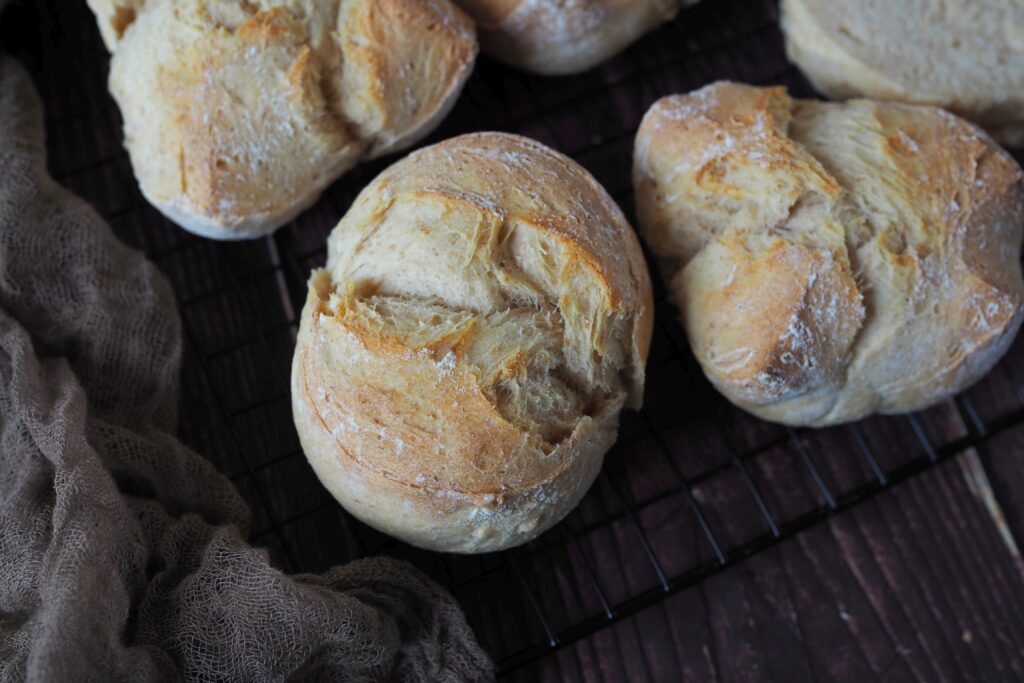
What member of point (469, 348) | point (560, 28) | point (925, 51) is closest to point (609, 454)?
point (469, 348)

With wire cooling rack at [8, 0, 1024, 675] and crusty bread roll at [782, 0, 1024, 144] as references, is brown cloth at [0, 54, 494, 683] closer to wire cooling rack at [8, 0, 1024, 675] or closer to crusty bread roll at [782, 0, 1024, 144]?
wire cooling rack at [8, 0, 1024, 675]

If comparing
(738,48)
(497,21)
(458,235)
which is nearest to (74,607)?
(458,235)

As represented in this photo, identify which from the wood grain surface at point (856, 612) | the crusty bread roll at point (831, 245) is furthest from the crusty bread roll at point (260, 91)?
the wood grain surface at point (856, 612)

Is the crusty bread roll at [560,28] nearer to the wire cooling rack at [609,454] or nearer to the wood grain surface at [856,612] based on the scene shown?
the wire cooling rack at [609,454]

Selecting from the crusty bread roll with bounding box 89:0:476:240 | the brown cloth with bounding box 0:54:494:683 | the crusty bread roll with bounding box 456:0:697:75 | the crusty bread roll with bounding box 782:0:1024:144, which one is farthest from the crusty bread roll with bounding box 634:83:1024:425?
the brown cloth with bounding box 0:54:494:683

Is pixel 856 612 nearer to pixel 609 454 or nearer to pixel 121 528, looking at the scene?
pixel 609 454

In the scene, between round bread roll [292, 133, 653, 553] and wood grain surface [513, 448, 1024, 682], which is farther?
wood grain surface [513, 448, 1024, 682]
